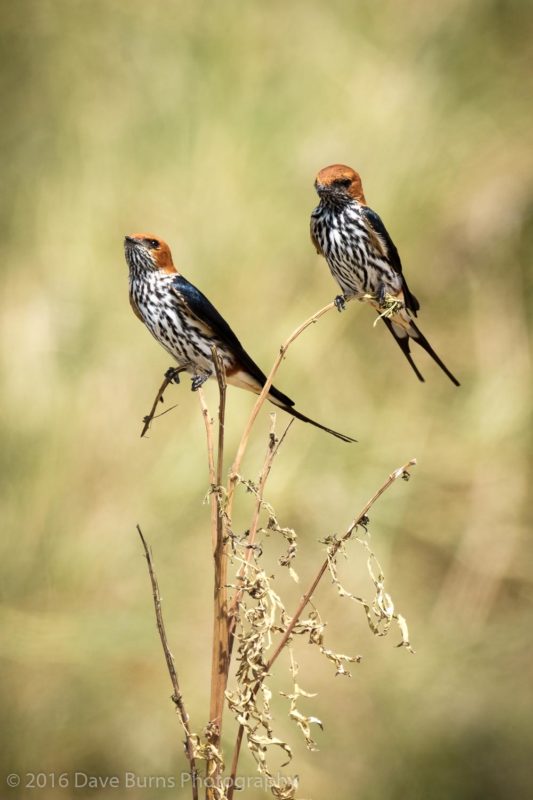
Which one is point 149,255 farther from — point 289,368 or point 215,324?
point 289,368

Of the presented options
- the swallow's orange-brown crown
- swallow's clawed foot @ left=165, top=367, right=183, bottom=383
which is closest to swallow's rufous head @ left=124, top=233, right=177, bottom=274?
the swallow's orange-brown crown

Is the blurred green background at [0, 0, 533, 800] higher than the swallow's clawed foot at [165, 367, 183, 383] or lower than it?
higher

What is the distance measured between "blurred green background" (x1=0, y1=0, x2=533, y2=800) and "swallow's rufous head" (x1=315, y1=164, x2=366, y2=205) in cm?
117

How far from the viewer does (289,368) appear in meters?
2.62

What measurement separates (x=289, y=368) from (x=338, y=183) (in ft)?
4.58

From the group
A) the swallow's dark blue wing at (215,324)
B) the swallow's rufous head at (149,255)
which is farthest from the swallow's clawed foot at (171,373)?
the swallow's rufous head at (149,255)

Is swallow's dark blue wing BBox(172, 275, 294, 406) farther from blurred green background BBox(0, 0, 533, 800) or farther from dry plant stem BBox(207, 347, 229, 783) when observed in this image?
blurred green background BBox(0, 0, 533, 800)

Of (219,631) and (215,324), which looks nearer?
(219,631)

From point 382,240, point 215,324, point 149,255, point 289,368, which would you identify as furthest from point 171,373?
point 289,368

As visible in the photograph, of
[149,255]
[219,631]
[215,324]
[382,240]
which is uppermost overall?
[382,240]

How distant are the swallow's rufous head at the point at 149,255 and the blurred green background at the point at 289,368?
43.8 inches

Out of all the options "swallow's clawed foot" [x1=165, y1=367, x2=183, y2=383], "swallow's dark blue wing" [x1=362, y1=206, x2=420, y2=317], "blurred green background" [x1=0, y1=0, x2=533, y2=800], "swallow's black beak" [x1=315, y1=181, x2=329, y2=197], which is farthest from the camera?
"blurred green background" [x1=0, y1=0, x2=533, y2=800]

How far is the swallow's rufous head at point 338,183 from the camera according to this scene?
118 cm

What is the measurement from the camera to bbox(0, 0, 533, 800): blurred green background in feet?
8.04
